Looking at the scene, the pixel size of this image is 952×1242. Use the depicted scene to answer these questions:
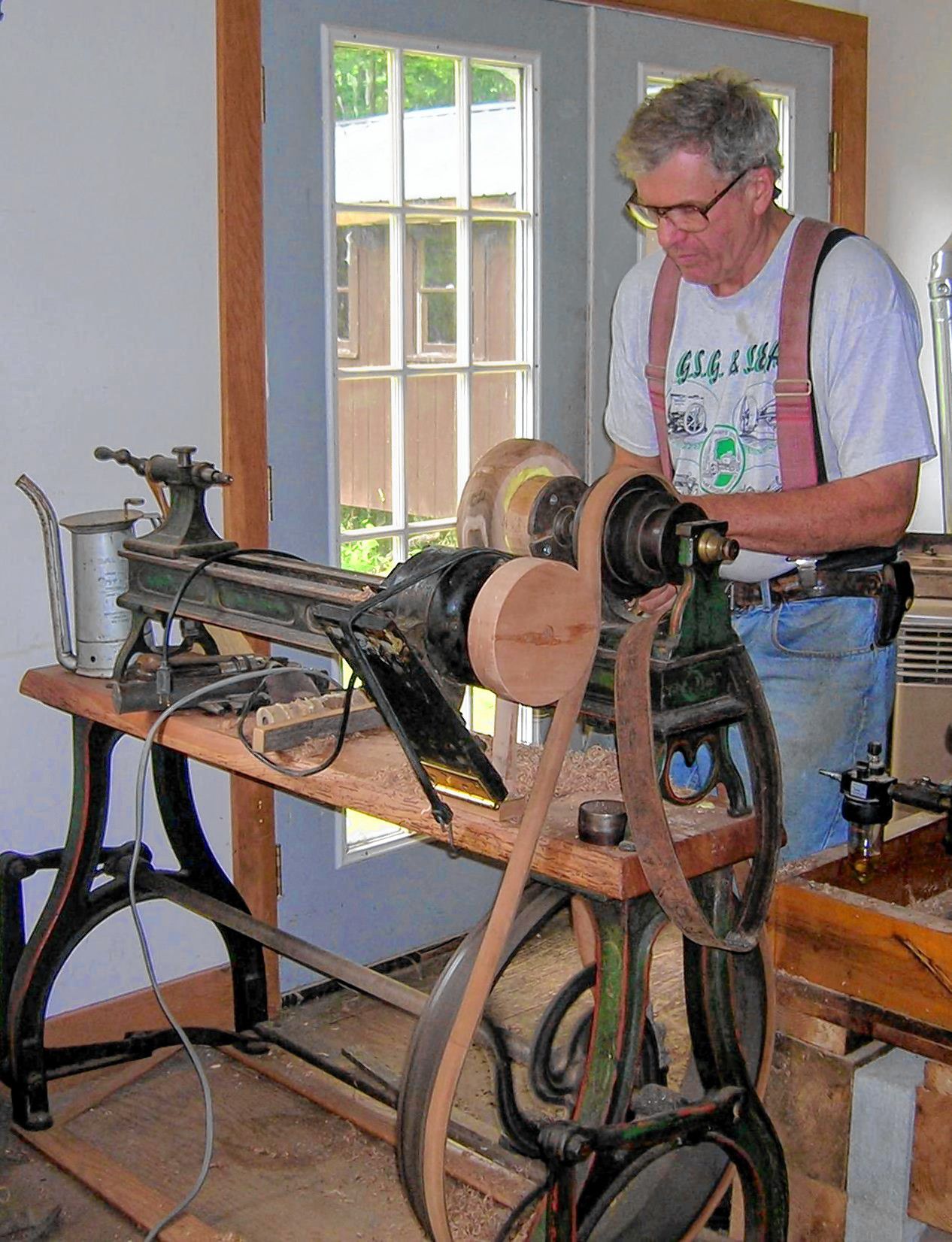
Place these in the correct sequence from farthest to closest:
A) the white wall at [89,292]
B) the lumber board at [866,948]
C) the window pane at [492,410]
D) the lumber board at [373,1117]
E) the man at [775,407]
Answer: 1. the window pane at [492,410]
2. the white wall at [89,292]
3. the lumber board at [373,1117]
4. the man at [775,407]
5. the lumber board at [866,948]

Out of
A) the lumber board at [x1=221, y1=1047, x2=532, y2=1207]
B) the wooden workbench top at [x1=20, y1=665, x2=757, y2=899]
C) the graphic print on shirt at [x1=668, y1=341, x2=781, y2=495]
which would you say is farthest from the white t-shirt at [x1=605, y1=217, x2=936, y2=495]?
the lumber board at [x1=221, y1=1047, x2=532, y2=1207]

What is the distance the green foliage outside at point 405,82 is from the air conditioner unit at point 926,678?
1501 mm

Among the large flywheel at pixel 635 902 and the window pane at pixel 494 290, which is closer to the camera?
the large flywheel at pixel 635 902

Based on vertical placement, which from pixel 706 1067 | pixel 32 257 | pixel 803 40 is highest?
pixel 803 40

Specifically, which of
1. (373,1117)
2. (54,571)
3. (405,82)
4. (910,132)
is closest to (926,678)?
(910,132)

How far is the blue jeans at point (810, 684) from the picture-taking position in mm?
2137

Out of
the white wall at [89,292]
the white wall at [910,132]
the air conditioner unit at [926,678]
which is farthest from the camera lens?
the white wall at [910,132]

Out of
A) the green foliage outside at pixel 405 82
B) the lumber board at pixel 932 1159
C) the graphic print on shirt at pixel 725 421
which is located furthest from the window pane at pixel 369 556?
the lumber board at pixel 932 1159

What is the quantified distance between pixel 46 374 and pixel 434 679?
133 centimetres

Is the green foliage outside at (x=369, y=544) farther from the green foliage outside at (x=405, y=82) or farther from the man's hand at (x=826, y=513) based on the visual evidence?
the man's hand at (x=826, y=513)

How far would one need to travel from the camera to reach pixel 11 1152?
247 centimetres

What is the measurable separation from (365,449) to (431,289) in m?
0.39

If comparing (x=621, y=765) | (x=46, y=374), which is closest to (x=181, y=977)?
(x=46, y=374)

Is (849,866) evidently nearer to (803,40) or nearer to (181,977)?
(181,977)
